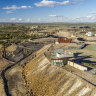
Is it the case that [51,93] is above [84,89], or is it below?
below

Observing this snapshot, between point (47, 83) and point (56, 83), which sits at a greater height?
point (56, 83)

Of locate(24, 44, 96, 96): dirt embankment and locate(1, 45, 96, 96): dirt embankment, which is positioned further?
locate(1, 45, 96, 96): dirt embankment

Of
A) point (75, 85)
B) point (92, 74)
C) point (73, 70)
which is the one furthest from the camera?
point (73, 70)

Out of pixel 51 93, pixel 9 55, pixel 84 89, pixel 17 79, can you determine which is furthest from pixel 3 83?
pixel 9 55

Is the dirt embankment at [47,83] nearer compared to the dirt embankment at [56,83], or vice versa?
the dirt embankment at [56,83]

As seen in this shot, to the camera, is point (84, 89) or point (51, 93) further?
point (51, 93)

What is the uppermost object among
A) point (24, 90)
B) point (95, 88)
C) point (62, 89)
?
point (95, 88)

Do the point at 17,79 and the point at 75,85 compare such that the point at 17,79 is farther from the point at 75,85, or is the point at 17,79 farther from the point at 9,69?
the point at 75,85

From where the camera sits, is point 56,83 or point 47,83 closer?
point 56,83
